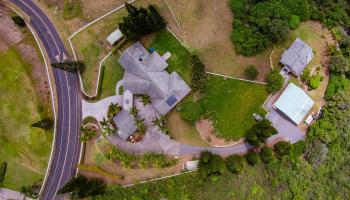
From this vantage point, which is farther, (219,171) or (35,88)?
(35,88)

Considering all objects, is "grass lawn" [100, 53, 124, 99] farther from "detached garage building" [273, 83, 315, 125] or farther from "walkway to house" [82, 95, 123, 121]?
"detached garage building" [273, 83, 315, 125]

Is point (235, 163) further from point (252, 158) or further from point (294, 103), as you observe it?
point (294, 103)

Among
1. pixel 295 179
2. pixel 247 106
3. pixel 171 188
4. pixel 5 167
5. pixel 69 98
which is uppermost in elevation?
pixel 247 106

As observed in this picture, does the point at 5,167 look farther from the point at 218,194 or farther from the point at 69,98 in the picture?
the point at 218,194

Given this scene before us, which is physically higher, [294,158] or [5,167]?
[294,158]

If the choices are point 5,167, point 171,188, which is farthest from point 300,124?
point 5,167

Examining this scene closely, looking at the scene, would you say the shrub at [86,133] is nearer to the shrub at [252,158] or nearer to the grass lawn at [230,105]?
the grass lawn at [230,105]

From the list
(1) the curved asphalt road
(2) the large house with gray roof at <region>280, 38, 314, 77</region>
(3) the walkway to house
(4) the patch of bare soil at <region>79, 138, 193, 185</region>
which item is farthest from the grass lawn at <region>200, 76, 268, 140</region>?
(1) the curved asphalt road

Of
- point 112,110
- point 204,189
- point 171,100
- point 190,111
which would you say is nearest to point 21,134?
point 112,110
